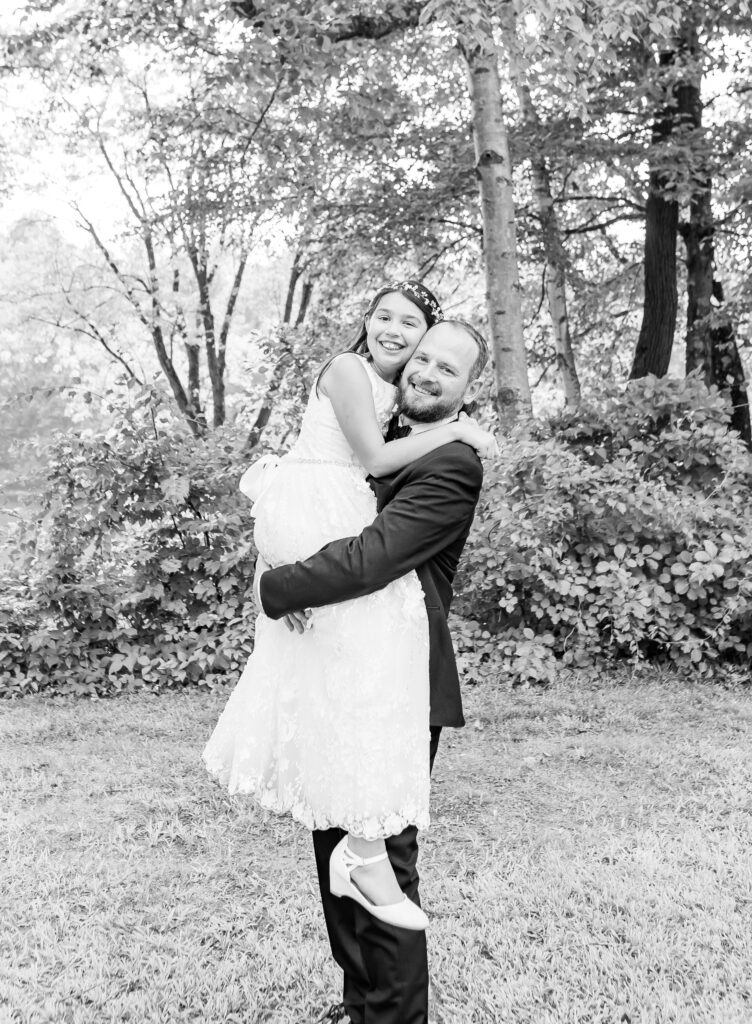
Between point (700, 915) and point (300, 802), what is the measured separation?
1.84 meters

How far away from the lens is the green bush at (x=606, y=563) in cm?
620

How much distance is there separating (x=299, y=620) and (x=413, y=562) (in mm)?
328

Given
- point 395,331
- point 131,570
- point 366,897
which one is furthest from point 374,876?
point 131,570

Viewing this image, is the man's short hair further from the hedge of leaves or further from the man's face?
the hedge of leaves

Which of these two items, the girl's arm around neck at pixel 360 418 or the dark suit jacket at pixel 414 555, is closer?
the dark suit jacket at pixel 414 555

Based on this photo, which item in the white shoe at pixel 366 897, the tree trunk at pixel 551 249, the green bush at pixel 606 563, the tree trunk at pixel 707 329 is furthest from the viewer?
the tree trunk at pixel 707 329

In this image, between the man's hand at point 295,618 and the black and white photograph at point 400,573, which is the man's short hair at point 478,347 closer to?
the black and white photograph at point 400,573

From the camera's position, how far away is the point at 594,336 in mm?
14664

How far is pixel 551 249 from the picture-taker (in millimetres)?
11227

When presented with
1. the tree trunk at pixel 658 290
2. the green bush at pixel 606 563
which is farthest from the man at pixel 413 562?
the tree trunk at pixel 658 290

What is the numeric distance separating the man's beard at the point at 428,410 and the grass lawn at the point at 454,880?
1.84m

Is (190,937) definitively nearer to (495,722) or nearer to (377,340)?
(377,340)

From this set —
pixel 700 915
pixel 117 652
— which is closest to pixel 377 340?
pixel 700 915

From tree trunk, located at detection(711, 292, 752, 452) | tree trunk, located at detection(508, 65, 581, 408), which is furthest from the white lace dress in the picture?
tree trunk, located at detection(711, 292, 752, 452)
